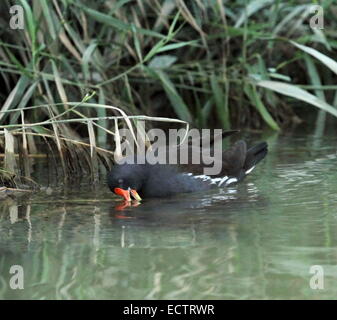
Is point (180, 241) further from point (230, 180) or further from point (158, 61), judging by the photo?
point (158, 61)

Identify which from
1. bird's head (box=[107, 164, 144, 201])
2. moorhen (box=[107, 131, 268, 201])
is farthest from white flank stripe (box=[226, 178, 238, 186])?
bird's head (box=[107, 164, 144, 201])

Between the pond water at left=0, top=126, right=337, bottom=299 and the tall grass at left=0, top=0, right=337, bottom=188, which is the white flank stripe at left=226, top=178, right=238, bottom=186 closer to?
the pond water at left=0, top=126, right=337, bottom=299

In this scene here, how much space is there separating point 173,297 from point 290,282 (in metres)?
0.54

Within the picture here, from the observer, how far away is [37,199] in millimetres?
5855

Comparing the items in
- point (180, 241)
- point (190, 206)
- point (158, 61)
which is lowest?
point (180, 241)

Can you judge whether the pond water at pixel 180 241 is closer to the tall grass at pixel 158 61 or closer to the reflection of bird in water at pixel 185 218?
the reflection of bird in water at pixel 185 218

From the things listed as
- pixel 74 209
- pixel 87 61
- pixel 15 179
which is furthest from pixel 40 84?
pixel 74 209

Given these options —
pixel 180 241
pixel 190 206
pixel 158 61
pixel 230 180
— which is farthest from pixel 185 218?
pixel 158 61

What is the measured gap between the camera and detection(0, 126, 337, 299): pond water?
3893 mm

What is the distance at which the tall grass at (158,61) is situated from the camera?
7.08 meters

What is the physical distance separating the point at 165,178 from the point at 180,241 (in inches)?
54.2

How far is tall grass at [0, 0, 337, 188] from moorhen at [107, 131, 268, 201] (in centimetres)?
52

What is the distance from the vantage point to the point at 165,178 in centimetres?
604

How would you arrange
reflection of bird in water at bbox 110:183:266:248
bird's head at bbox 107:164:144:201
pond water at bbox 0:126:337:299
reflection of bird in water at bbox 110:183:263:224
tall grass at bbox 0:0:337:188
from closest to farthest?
pond water at bbox 0:126:337:299 < reflection of bird in water at bbox 110:183:266:248 < reflection of bird in water at bbox 110:183:263:224 < bird's head at bbox 107:164:144:201 < tall grass at bbox 0:0:337:188
